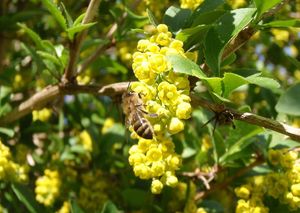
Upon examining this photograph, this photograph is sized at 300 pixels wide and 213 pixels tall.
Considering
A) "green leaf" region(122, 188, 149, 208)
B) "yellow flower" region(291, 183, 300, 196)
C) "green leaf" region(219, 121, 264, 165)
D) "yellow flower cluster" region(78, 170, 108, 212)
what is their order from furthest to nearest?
"yellow flower cluster" region(78, 170, 108, 212)
"green leaf" region(122, 188, 149, 208)
"green leaf" region(219, 121, 264, 165)
"yellow flower" region(291, 183, 300, 196)

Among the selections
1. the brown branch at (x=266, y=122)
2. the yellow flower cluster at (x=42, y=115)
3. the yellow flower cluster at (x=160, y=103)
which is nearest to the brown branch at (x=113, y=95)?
the brown branch at (x=266, y=122)

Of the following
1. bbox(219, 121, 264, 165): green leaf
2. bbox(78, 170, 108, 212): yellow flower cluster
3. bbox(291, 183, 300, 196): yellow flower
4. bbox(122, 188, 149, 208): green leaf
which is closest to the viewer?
bbox(291, 183, 300, 196): yellow flower

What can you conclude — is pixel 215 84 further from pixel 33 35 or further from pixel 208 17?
pixel 33 35

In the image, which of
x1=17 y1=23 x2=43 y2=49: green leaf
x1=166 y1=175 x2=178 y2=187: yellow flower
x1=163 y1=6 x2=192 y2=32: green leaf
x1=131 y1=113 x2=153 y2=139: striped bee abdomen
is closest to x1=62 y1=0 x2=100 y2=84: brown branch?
x1=17 y1=23 x2=43 y2=49: green leaf

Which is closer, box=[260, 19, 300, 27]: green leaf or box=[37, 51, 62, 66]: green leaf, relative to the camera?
box=[260, 19, 300, 27]: green leaf

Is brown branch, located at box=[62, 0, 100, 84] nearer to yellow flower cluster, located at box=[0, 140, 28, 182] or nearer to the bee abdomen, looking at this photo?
yellow flower cluster, located at box=[0, 140, 28, 182]

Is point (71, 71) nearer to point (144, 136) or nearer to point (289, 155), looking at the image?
point (144, 136)

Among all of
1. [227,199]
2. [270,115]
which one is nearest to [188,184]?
[270,115]
